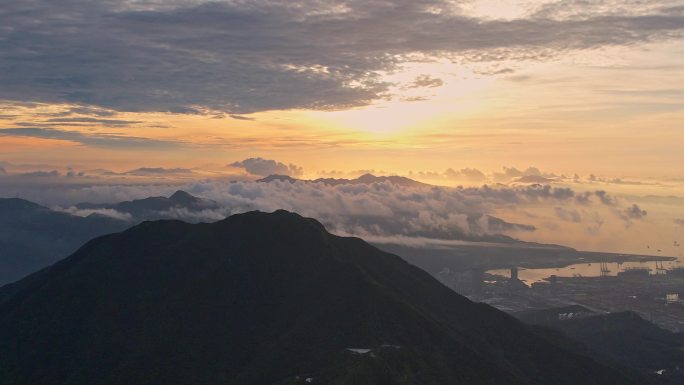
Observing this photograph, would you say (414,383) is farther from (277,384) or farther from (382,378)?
(277,384)

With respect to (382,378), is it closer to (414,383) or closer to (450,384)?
(414,383)

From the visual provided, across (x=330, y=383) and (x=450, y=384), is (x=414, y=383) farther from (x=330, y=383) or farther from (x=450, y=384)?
(x=330, y=383)

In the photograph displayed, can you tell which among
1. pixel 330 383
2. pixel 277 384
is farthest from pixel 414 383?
pixel 277 384

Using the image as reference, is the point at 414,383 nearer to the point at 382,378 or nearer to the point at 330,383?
the point at 382,378

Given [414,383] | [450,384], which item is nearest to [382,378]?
[414,383]

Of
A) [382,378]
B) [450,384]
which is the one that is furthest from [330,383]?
[450,384]

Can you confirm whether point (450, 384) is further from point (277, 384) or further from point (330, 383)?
point (277, 384)
